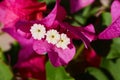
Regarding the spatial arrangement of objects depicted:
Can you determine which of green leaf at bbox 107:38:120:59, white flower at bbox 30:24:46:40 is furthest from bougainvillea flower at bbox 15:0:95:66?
green leaf at bbox 107:38:120:59

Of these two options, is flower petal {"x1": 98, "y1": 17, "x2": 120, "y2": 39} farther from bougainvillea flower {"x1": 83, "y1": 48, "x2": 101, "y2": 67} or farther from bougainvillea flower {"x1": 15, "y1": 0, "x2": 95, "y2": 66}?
bougainvillea flower {"x1": 83, "y1": 48, "x2": 101, "y2": 67}

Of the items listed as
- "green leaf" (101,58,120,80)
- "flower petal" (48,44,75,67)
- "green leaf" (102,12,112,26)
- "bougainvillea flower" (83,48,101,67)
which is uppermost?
"green leaf" (102,12,112,26)

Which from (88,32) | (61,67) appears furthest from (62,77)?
(88,32)

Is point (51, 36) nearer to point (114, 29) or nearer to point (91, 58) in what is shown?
point (114, 29)

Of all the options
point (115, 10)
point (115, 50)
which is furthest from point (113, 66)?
point (115, 10)

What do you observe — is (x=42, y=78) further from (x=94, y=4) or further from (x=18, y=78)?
(x=94, y=4)

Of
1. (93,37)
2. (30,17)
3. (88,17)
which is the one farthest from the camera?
(88,17)
